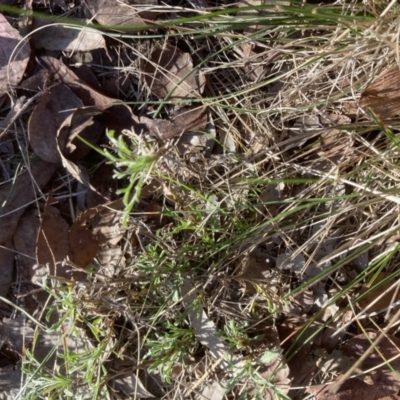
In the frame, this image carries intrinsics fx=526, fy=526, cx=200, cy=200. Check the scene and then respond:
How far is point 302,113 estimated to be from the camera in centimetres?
178

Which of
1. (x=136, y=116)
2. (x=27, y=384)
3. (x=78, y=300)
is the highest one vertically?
(x=136, y=116)

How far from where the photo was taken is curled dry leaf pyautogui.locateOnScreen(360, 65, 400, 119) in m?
1.62

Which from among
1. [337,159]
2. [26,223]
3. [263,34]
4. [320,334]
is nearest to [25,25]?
[26,223]

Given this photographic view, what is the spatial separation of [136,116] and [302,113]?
1.89 ft

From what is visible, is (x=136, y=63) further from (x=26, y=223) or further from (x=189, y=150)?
(x=26, y=223)

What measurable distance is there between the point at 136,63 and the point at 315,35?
62 centimetres

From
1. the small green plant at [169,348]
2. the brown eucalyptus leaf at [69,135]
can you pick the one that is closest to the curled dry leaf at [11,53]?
→ the brown eucalyptus leaf at [69,135]

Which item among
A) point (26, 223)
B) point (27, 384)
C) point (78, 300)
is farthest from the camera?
point (26, 223)

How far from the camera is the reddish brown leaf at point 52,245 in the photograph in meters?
1.85

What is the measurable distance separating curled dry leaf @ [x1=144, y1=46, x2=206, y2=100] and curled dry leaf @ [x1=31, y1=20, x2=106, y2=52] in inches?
8.8

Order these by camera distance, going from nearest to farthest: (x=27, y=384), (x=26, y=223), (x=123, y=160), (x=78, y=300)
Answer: (x=123, y=160) < (x=78, y=300) < (x=27, y=384) < (x=26, y=223)

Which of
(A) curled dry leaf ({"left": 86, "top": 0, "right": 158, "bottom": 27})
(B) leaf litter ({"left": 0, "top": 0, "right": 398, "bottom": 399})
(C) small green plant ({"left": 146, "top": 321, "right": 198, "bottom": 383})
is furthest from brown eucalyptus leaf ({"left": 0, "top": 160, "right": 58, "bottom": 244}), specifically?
(C) small green plant ({"left": 146, "top": 321, "right": 198, "bottom": 383})

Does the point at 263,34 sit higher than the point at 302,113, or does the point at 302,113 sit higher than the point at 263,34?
the point at 263,34

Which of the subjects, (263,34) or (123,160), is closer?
(123,160)
